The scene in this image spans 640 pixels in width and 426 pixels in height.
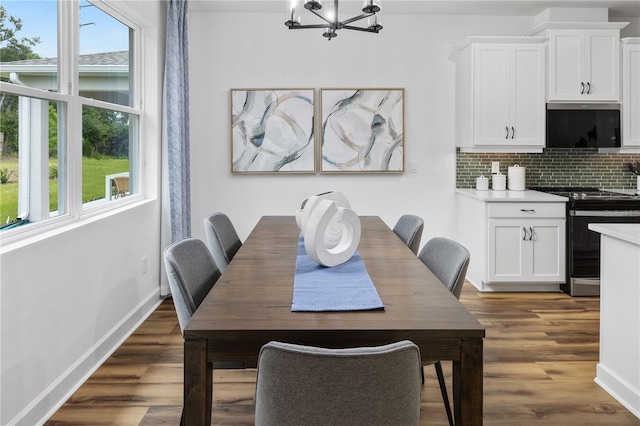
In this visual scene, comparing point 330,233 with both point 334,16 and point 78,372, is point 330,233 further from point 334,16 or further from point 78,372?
point 78,372

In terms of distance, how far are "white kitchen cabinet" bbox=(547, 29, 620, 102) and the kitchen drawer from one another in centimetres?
105

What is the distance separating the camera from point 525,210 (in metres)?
4.41

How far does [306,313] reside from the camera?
158cm

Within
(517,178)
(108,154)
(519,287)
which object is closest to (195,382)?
(108,154)

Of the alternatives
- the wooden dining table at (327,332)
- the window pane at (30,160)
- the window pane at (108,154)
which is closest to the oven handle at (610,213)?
the wooden dining table at (327,332)

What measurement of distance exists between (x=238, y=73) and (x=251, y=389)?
10.6 feet

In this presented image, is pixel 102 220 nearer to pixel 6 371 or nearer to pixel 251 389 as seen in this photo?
pixel 6 371

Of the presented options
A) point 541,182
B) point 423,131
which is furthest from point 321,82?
point 541,182

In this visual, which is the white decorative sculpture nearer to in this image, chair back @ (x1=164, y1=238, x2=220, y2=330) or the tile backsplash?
chair back @ (x1=164, y1=238, x2=220, y2=330)

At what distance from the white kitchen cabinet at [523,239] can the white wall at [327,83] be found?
29.0 inches

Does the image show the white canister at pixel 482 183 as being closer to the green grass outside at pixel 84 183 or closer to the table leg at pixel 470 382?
the green grass outside at pixel 84 183

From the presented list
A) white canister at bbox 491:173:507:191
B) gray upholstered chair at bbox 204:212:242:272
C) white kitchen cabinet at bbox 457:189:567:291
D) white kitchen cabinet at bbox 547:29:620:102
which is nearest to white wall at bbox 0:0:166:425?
gray upholstered chair at bbox 204:212:242:272

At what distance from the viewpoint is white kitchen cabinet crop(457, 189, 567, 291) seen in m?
4.41

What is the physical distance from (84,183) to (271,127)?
2130mm
